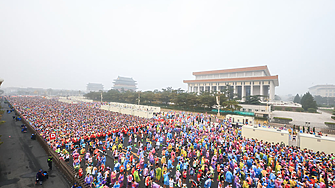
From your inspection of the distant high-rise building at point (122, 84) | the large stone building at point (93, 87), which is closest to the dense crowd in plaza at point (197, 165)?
the distant high-rise building at point (122, 84)

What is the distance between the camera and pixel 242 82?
1815 inches

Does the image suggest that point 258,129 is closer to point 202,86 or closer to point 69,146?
point 69,146

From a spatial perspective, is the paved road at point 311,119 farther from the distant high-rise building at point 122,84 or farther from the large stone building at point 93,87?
the large stone building at point 93,87

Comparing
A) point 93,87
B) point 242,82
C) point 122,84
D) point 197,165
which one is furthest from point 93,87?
point 197,165

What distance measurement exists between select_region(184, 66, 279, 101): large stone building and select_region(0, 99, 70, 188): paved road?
38744 mm

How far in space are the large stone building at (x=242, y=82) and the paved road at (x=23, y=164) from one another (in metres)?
38.7

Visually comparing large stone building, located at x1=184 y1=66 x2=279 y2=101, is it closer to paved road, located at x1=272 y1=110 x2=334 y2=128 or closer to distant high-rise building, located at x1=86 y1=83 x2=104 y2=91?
paved road, located at x1=272 y1=110 x2=334 y2=128

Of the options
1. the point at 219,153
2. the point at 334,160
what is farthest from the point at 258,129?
the point at 219,153

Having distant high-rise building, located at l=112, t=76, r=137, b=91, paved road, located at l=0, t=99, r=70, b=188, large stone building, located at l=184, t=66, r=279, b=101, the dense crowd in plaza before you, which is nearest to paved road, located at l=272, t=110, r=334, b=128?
large stone building, located at l=184, t=66, r=279, b=101

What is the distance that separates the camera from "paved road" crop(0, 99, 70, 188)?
757 centimetres

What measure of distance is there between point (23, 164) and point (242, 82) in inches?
1973

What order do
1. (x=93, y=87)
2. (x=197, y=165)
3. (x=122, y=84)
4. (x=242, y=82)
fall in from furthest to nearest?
(x=93, y=87), (x=122, y=84), (x=242, y=82), (x=197, y=165)

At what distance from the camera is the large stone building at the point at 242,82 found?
43.6 meters

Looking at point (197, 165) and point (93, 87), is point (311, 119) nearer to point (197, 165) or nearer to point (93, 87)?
point (197, 165)
